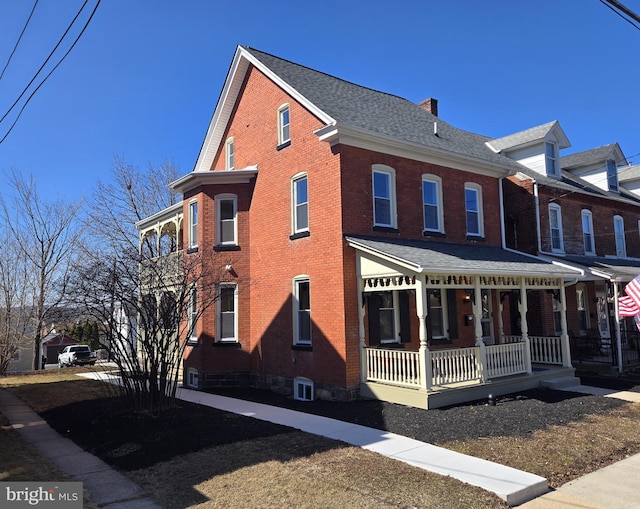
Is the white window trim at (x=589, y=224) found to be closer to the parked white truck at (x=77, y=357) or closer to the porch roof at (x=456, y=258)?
the porch roof at (x=456, y=258)

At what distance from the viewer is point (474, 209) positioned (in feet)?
54.9

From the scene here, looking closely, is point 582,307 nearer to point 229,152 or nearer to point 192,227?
point 229,152

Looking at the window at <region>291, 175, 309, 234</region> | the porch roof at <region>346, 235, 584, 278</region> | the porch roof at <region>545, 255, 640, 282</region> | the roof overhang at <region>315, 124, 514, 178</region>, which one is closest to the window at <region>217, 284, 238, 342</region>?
the window at <region>291, 175, 309, 234</region>

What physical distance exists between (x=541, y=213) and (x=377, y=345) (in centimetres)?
941

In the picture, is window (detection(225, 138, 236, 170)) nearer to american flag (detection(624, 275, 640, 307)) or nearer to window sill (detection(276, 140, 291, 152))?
window sill (detection(276, 140, 291, 152))

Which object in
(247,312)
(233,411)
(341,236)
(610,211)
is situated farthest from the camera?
(610,211)

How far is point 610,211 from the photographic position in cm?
2177

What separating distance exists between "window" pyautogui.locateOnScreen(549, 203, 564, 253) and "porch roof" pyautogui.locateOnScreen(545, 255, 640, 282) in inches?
22.7

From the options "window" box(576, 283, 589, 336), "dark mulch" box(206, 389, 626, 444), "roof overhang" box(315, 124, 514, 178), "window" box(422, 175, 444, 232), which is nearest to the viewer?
"dark mulch" box(206, 389, 626, 444)

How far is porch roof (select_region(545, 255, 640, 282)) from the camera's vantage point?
53.4 feet

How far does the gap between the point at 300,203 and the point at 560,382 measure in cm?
919

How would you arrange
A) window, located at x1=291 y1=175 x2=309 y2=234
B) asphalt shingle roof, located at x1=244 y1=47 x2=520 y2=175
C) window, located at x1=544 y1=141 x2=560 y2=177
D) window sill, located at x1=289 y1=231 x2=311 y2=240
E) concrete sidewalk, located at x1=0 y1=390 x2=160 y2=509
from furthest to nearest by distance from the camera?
1. window, located at x1=544 y1=141 x2=560 y2=177
2. window, located at x1=291 y1=175 x2=309 y2=234
3. asphalt shingle roof, located at x1=244 y1=47 x2=520 y2=175
4. window sill, located at x1=289 y1=231 x2=311 y2=240
5. concrete sidewalk, located at x1=0 y1=390 x2=160 y2=509

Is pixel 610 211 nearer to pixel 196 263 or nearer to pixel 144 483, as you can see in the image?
pixel 196 263

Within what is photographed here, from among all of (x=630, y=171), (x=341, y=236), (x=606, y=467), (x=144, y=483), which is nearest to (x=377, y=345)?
(x=341, y=236)
